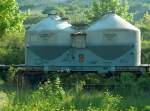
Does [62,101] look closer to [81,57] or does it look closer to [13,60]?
[81,57]

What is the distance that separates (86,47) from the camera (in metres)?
26.7

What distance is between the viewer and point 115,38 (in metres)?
26.6

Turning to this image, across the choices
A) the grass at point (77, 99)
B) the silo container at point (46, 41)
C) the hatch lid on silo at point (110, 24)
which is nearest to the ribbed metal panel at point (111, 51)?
the hatch lid on silo at point (110, 24)

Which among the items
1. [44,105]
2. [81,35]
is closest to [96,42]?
[81,35]

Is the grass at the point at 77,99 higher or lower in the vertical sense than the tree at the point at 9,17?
lower

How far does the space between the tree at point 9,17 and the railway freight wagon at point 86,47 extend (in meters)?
6.51

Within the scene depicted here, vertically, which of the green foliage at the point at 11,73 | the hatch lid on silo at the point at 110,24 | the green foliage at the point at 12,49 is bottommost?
the green foliage at the point at 11,73

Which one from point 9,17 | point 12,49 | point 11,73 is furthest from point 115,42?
point 9,17

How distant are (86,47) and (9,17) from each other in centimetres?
1001

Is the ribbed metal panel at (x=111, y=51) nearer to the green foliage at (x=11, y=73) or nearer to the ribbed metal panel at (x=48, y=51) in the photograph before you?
the ribbed metal panel at (x=48, y=51)

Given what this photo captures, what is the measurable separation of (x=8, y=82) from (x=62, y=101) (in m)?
10.0

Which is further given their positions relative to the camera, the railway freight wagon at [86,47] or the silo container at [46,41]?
the silo container at [46,41]

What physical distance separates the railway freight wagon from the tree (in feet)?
21.4

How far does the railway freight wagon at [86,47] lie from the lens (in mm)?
26078
